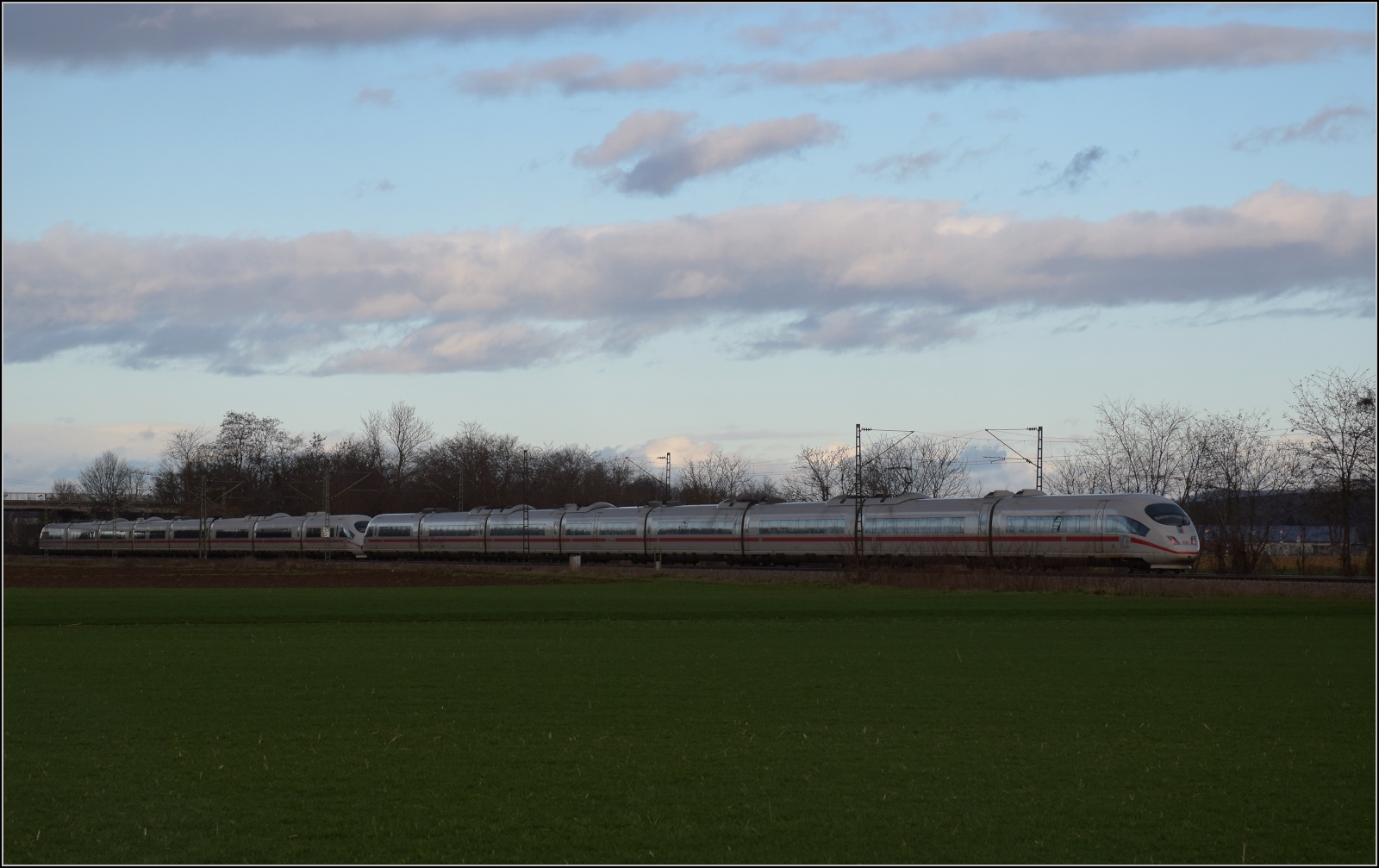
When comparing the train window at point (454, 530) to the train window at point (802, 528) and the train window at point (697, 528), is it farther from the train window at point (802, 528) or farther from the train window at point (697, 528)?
the train window at point (802, 528)

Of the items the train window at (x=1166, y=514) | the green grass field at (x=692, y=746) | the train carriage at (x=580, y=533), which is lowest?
the green grass field at (x=692, y=746)

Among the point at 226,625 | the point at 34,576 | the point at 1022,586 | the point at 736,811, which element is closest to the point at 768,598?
the point at 1022,586

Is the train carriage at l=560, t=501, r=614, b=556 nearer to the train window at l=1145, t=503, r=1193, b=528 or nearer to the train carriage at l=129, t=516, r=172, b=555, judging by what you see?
the train window at l=1145, t=503, r=1193, b=528

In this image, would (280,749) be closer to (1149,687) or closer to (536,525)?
(1149,687)

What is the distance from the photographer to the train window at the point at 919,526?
57.4 m

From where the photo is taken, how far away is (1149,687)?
19359mm

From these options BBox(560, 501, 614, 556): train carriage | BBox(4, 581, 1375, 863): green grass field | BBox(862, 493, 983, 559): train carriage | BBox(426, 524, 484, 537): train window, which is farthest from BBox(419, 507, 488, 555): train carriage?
BBox(4, 581, 1375, 863): green grass field

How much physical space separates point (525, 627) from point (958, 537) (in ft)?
97.1

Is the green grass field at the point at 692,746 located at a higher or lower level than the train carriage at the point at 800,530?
lower

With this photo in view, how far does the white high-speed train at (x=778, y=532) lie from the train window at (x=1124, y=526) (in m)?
0.04

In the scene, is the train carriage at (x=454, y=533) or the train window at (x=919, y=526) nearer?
the train window at (x=919, y=526)

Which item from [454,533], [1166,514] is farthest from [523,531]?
[1166,514]

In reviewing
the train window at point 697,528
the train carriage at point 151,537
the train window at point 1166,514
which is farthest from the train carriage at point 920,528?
the train carriage at point 151,537

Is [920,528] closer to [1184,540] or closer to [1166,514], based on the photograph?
[1166,514]
